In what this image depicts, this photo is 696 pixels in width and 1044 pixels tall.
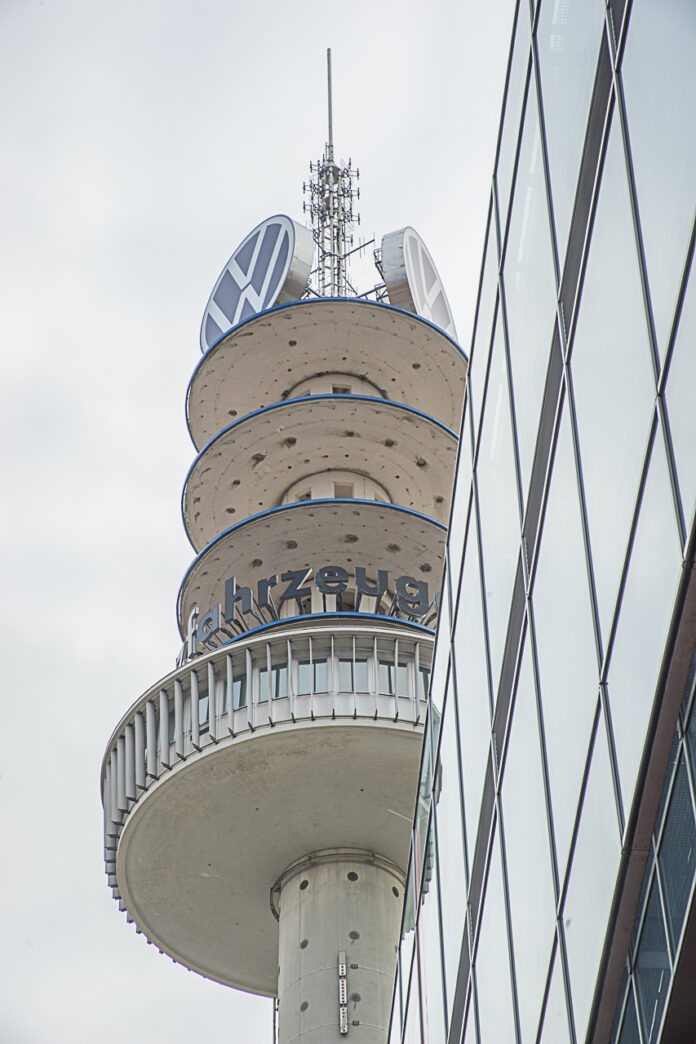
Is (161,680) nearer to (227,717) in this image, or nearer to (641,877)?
(227,717)

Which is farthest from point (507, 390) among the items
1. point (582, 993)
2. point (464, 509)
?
point (582, 993)

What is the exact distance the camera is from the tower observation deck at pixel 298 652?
98.8 feet

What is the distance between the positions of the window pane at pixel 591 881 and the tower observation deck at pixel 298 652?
18713mm

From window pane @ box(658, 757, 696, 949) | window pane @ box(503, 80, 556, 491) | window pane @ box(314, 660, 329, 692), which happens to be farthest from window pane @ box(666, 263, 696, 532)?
window pane @ box(314, 660, 329, 692)

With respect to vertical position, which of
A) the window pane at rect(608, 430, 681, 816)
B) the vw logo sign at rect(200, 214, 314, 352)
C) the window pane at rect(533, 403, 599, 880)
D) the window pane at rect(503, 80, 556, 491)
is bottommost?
the window pane at rect(608, 430, 681, 816)

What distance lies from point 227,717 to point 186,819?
2612 mm

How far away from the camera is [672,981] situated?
29.5 ft

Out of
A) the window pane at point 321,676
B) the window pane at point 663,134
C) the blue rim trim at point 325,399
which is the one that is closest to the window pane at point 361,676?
the window pane at point 321,676

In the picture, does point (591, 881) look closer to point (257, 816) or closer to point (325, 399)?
point (257, 816)

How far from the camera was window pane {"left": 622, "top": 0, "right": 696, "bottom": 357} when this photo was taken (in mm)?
9148

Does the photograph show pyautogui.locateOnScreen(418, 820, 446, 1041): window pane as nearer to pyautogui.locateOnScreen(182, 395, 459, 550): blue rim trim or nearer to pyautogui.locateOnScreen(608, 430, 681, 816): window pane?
pyautogui.locateOnScreen(608, 430, 681, 816): window pane

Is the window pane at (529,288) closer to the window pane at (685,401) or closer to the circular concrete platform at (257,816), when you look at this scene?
the window pane at (685,401)

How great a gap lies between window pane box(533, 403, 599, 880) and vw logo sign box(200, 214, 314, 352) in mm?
26975

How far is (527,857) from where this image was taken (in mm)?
12812
